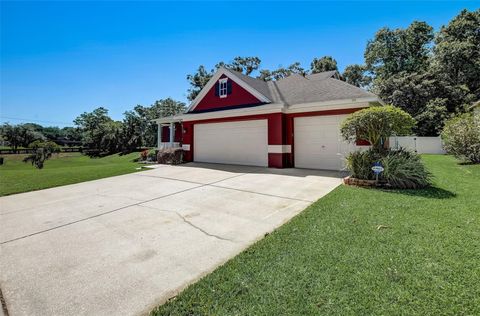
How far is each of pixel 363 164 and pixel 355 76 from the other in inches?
1134

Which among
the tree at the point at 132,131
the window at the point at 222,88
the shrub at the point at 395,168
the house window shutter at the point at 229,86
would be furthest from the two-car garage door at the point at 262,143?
the tree at the point at 132,131

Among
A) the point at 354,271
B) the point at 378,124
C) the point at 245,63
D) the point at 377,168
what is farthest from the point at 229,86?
the point at 245,63

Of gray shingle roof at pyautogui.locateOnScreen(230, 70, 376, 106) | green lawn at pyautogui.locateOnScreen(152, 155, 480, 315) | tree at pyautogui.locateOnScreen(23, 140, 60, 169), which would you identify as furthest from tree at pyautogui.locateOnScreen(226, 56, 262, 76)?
green lawn at pyautogui.locateOnScreen(152, 155, 480, 315)

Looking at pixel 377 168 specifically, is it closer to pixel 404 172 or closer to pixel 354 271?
pixel 404 172

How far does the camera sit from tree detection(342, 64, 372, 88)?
30.1 meters

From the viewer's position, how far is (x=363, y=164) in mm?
6805

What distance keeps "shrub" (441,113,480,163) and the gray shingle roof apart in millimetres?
6023

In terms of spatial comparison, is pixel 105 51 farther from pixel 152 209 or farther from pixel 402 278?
pixel 402 278

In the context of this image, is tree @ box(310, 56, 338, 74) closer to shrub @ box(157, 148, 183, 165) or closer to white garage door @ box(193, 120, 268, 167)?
white garage door @ box(193, 120, 268, 167)

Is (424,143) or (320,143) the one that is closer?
(320,143)

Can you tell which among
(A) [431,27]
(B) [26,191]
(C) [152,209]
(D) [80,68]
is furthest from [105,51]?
(A) [431,27]

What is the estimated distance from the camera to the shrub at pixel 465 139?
10.8m

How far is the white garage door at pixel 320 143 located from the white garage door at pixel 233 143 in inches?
65.4

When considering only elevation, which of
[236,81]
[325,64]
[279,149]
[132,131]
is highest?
[325,64]
